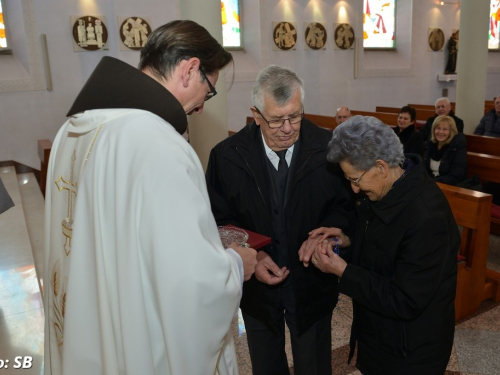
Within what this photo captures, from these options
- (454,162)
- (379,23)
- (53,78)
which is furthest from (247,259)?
(379,23)

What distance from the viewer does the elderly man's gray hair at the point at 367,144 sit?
1749mm

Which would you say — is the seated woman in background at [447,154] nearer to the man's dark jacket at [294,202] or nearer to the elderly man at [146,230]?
the man's dark jacket at [294,202]

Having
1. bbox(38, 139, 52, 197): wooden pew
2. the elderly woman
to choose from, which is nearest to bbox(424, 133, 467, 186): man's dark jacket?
the elderly woman

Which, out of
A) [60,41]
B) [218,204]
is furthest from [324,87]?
[218,204]

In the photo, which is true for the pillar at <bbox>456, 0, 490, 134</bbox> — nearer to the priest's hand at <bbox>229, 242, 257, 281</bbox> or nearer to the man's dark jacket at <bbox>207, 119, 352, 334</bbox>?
the man's dark jacket at <bbox>207, 119, 352, 334</bbox>

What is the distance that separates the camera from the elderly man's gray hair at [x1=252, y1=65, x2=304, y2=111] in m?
2.04

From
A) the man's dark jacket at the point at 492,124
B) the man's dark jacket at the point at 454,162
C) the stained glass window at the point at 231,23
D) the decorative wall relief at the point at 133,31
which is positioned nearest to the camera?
the man's dark jacket at the point at 454,162

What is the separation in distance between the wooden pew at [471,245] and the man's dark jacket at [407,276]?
6.00 ft

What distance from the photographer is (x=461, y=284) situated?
11.5 feet

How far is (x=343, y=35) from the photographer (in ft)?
38.7

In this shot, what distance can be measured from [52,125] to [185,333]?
8442 mm

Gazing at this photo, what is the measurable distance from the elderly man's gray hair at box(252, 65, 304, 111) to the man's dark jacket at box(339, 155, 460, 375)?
0.57m

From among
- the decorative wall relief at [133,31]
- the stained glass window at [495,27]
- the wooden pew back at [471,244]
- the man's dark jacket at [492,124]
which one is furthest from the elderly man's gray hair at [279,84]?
the stained glass window at [495,27]

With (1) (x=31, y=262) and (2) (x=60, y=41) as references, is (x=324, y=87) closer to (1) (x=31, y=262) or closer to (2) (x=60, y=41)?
(2) (x=60, y=41)
